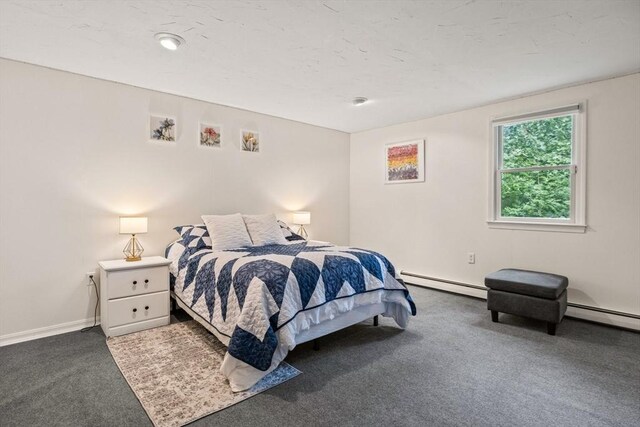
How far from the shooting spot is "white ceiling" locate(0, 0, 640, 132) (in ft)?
6.70

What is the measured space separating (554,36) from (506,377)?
93.5 inches

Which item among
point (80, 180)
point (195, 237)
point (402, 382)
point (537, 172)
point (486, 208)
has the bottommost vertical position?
point (402, 382)

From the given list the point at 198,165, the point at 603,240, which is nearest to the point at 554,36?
the point at 603,240

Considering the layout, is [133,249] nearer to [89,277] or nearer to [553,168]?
[89,277]

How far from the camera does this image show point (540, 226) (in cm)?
357

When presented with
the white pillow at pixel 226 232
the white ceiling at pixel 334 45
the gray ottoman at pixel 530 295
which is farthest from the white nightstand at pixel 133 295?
the gray ottoman at pixel 530 295

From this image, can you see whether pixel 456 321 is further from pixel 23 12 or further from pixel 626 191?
pixel 23 12

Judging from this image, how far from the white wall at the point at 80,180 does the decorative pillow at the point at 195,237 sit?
0.86 ft

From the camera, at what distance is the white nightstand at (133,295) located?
2.81 m

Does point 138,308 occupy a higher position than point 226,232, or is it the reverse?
point 226,232

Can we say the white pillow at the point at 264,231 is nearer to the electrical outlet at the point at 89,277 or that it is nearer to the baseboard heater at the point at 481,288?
the electrical outlet at the point at 89,277

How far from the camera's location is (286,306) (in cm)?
221

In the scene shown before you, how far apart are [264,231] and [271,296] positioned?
158cm

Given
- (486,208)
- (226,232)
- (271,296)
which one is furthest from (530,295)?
(226,232)
